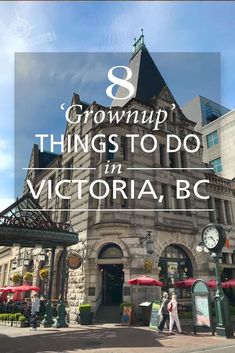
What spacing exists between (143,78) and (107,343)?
2424cm

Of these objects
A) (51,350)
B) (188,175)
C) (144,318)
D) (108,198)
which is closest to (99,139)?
(108,198)

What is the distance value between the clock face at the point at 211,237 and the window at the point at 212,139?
29528 mm

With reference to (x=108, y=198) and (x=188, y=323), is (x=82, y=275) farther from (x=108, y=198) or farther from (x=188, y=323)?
(x=188, y=323)

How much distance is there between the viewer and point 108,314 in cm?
2131

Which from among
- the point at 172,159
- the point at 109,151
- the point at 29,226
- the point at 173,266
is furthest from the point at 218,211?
the point at 29,226

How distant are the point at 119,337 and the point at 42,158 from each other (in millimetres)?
29427

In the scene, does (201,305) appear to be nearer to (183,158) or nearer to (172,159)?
(172,159)

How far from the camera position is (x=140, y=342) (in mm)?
12617

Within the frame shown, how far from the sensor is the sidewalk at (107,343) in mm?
11031

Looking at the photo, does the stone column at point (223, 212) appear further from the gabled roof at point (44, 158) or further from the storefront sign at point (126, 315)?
the gabled roof at point (44, 158)

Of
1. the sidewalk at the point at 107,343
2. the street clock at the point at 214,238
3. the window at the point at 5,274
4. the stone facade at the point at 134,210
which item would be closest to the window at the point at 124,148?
the stone facade at the point at 134,210

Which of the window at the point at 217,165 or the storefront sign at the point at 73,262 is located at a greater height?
the window at the point at 217,165

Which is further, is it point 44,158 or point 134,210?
point 44,158

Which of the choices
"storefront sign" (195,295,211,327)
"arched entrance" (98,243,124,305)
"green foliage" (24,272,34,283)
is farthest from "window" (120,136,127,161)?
"green foliage" (24,272,34,283)
